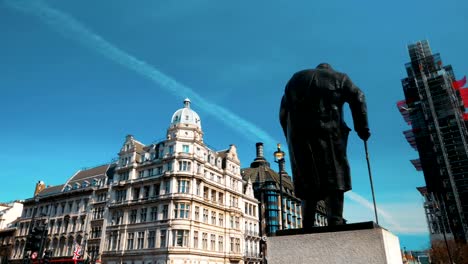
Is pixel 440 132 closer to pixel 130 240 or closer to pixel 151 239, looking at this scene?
pixel 151 239

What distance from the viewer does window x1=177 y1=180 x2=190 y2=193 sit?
42338mm

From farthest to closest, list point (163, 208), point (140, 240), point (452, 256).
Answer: point (452, 256)
point (140, 240)
point (163, 208)

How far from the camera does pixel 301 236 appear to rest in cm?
584

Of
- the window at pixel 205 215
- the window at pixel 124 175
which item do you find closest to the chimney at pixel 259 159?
the window at pixel 205 215

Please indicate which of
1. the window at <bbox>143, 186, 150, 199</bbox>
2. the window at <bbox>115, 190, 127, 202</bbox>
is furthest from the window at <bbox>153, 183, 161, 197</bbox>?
the window at <bbox>115, 190, 127, 202</bbox>

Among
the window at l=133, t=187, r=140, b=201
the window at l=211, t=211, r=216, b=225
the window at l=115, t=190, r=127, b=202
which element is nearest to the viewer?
the window at l=211, t=211, r=216, b=225

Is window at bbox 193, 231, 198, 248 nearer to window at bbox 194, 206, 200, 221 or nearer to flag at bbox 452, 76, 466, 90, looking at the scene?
window at bbox 194, 206, 200, 221

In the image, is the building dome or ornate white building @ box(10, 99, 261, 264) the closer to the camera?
ornate white building @ box(10, 99, 261, 264)

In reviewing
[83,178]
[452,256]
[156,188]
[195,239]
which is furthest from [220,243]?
[452,256]

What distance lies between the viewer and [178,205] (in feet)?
135

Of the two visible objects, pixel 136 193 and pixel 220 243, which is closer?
pixel 220 243

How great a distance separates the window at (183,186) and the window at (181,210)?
1.89 meters

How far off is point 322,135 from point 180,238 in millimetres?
36779

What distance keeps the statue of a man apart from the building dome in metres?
40.7
